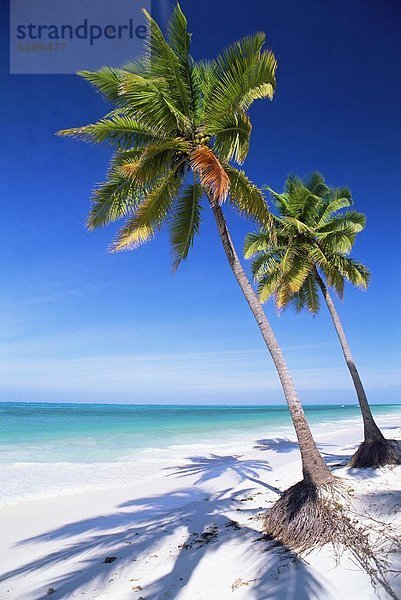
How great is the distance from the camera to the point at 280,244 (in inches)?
563

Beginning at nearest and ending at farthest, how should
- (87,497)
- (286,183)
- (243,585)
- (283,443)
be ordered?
(243,585), (87,497), (286,183), (283,443)

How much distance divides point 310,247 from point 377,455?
6749mm

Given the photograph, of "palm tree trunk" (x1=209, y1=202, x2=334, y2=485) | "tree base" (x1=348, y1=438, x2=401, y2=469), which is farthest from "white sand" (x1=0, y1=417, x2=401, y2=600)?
"palm tree trunk" (x1=209, y1=202, x2=334, y2=485)

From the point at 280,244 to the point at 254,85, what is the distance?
7471 millimetres

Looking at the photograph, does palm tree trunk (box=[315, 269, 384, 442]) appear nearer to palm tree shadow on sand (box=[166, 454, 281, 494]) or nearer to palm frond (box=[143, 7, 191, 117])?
palm tree shadow on sand (box=[166, 454, 281, 494])

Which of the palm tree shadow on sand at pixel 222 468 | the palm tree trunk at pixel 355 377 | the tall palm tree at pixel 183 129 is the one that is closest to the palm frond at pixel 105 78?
the tall palm tree at pixel 183 129

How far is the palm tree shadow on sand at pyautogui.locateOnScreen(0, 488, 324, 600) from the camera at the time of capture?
4.83 m

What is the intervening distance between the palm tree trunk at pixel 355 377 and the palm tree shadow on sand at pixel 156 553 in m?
4.13

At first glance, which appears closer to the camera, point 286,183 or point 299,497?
point 299,497

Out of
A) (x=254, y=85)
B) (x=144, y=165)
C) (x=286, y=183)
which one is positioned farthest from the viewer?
(x=286, y=183)

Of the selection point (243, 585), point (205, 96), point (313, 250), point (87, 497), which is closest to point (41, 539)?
point (87, 497)

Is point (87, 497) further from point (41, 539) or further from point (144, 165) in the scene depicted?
point (144, 165)

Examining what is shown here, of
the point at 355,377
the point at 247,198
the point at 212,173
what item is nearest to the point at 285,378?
the point at 247,198

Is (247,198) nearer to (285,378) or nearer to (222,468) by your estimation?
(285,378)
